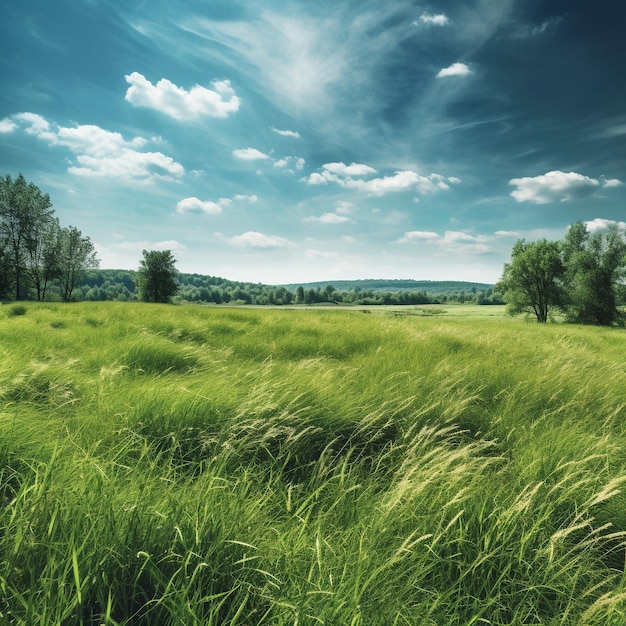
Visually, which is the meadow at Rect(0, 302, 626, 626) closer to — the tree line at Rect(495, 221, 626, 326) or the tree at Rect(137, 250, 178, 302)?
the tree line at Rect(495, 221, 626, 326)

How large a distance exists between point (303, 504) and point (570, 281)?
218ft

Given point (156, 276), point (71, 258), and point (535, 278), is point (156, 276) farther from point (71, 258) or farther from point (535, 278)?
point (535, 278)

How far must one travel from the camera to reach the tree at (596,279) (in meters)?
49.9

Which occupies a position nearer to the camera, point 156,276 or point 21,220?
point 21,220

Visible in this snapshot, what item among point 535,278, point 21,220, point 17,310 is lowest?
point 17,310

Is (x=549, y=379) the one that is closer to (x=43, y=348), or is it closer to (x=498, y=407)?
(x=498, y=407)

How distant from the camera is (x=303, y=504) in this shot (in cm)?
200

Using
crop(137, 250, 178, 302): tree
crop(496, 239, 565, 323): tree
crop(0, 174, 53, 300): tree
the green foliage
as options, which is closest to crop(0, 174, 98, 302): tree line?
crop(0, 174, 53, 300): tree

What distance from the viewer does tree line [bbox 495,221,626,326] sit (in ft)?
164

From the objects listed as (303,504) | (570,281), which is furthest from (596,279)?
(303,504)

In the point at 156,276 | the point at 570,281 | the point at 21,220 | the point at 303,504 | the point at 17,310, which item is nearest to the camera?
the point at 303,504

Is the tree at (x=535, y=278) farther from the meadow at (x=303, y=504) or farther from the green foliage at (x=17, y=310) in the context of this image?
the green foliage at (x=17, y=310)

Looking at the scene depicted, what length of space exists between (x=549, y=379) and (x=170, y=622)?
5.34 meters

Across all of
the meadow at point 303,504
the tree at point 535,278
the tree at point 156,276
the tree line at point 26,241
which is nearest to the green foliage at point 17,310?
the meadow at point 303,504
